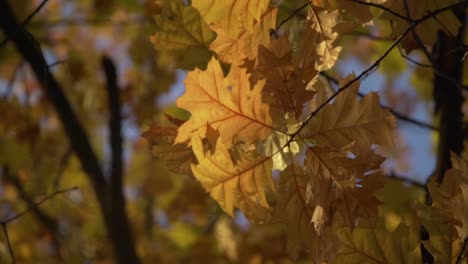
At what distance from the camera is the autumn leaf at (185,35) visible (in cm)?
118

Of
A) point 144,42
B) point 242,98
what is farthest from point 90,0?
point 242,98

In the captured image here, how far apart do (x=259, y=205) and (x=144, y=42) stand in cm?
276

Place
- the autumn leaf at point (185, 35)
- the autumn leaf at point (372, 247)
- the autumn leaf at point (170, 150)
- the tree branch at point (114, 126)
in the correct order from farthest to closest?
the tree branch at point (114, 126) < the autumn leaf at point (185, 35) < the autumn leaf at point (170, 150) < the autumn leaf at point (372, 247)

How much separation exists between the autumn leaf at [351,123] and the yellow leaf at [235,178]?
10 cm

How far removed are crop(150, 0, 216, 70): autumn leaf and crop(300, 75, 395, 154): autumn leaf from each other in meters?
0.33

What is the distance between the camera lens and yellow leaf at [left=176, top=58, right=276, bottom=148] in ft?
3.04

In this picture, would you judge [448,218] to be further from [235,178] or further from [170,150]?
[170,150]

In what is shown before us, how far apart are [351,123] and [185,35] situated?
0.43 metres

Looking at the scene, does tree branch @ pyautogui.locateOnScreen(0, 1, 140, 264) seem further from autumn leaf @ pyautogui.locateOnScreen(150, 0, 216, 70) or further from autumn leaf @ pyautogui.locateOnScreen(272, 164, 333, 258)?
autumn leaf @ pyautogui.locateOnScreen(272, 164, 333, 258)

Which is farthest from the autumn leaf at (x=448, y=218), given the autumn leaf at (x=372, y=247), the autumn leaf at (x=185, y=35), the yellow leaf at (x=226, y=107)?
the autumn leaf at (x=185, y=35)

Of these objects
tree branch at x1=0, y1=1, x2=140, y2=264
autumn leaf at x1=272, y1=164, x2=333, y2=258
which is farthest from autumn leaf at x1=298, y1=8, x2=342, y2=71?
tree branch at x1=0, y1=1, x2=140, y2=264

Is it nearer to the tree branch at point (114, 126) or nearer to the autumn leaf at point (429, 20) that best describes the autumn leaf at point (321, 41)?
the autumn leaf at point (429, 20)

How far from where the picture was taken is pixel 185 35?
1198 millimetres

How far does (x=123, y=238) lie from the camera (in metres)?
1.85
